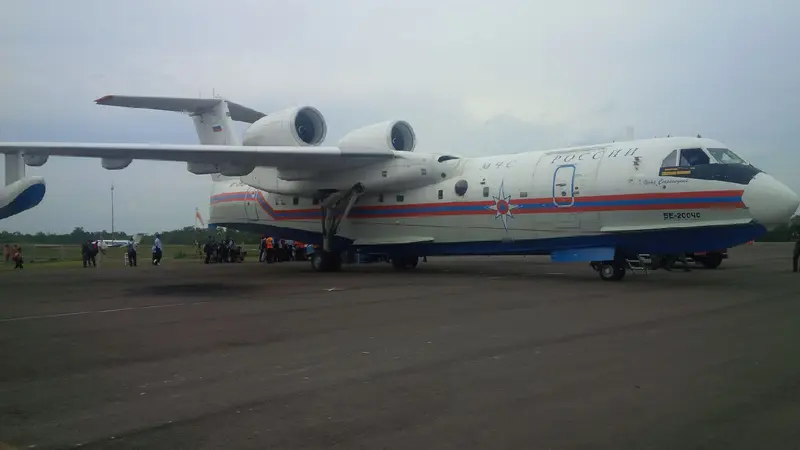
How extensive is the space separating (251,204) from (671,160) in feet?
49.3

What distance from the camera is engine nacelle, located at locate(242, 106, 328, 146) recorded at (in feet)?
68.0

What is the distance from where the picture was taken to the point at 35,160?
17.5 m

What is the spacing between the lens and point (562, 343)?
24.1 ft

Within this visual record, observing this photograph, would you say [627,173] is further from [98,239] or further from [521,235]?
[98,239]

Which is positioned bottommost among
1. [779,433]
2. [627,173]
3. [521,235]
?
[779,433]

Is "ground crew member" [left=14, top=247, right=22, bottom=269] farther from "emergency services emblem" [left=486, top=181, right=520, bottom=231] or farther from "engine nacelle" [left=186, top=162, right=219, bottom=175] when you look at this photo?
"emergency services emblem" [left=486, top=181, right=520, bottom=231]

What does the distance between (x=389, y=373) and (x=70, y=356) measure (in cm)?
354

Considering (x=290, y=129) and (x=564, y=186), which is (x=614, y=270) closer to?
(x=564, y=186)

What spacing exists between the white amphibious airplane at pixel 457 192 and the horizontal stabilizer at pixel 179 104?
6 cm

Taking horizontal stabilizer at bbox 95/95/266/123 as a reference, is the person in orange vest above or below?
below

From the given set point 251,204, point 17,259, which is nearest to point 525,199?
point 251,204

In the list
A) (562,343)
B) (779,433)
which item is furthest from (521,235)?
(779,433)

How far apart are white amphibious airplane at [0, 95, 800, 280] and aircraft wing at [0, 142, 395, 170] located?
0.05m

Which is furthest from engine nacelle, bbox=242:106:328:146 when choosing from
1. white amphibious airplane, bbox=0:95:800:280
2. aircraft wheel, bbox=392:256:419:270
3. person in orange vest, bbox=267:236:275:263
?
person in orange vest, bbox=267:236:275:263
